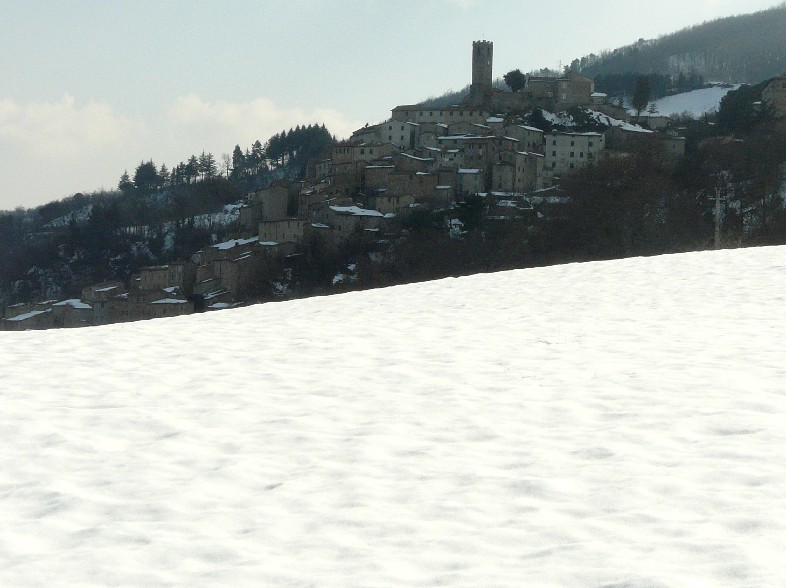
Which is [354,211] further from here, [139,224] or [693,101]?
[693,101]

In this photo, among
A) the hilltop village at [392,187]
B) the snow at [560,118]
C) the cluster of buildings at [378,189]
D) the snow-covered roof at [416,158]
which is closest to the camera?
the hilltop village at [392,187]

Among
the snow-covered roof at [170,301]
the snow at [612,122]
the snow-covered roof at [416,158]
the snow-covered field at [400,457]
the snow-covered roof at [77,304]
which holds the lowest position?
the snow-covered roof at [77,304]

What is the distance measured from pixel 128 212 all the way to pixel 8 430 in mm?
142566

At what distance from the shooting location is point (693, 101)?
161 meters

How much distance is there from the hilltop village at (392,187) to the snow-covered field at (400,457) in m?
73.2

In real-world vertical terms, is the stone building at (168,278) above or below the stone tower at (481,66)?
below

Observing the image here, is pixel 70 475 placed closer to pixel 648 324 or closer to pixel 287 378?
pixel 287 378

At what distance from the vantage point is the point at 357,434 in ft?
25.3

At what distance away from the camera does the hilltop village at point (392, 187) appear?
309 ft

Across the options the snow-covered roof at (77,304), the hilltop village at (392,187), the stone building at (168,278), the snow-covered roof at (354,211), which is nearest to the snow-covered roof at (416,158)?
the hilltop village at (392,187)

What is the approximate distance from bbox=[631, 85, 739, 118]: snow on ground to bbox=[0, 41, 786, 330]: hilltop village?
46.7 metres

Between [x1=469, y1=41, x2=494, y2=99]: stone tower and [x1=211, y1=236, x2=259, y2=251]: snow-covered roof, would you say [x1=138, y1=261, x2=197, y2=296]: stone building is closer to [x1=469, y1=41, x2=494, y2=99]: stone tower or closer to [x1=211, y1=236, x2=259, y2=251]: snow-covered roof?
[x1=211, y1=236, x2=259, y2=251]: snow-covered roof

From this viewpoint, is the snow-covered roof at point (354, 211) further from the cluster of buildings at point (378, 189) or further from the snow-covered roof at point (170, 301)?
the snow-covered roof at point (170, 301)

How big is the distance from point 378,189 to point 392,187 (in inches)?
107
